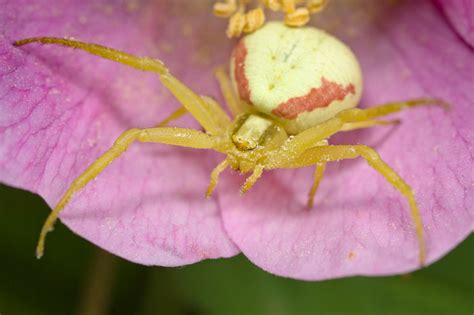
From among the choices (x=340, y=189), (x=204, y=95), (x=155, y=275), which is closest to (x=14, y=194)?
(x=155, y=275)

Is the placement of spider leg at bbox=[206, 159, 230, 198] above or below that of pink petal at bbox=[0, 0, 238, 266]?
below

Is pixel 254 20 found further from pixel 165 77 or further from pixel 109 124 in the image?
pixel 109 124

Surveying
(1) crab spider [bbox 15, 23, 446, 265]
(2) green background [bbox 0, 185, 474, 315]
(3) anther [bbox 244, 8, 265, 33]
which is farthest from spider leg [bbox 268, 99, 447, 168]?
(2) green background [bbox 0, 185, 474, 315]

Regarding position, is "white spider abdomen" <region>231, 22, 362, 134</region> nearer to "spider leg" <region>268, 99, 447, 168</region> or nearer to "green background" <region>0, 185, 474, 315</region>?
"spider leg" <region>268, 99, 447, 168</region>

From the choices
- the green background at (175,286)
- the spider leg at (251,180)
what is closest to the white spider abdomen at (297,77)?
the spider leg at (251,180)

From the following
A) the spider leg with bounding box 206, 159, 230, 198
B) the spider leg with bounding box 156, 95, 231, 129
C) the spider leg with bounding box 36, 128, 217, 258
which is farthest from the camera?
the spider leg with bounding box 156, 95, 231, 129

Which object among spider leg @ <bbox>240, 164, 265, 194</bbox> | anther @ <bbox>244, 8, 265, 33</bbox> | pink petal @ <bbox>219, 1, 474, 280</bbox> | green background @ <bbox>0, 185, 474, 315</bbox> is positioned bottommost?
green background @ <bbox>0, 185, 474, 315</bbox>

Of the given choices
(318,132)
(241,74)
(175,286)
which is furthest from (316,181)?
(175,286)
